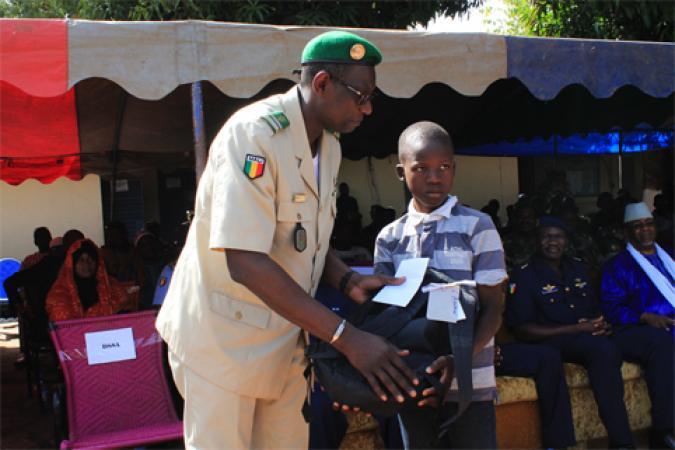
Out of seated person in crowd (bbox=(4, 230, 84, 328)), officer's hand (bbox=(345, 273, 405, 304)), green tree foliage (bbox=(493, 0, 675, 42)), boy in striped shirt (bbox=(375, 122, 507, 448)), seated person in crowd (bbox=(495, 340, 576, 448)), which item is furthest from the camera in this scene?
green tree foliage (bbox=(493, 0, 675, 42))

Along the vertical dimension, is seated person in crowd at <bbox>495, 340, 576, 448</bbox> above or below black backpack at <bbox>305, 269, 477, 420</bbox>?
below

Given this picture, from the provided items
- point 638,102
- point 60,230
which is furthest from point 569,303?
point 60,230

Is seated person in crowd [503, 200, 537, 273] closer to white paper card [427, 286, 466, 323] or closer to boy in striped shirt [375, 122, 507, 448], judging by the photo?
boy in striped shirt [375, 122, 507, 448]

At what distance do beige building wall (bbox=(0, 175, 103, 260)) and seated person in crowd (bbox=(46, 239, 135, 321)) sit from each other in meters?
6.27

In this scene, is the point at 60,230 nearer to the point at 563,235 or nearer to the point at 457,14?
the point at 457,14

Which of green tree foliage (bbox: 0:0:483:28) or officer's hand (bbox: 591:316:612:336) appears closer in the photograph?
officer's hand (bbox: 591:316:612:336)

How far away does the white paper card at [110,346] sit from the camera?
4246mm

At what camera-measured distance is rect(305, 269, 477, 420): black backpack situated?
5.88 feet

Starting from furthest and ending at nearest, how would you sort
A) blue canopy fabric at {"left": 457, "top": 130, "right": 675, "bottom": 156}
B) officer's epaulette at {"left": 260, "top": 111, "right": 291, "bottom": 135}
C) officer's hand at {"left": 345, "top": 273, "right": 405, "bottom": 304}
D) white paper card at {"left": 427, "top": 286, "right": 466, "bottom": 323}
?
blue canopy fabric at {"left": 457, "top": 130, "right": 675, "bottom": 156} < officer's hand at {"left": 345, "top": 273, "right": 405, "bottom": 304} < white paper card at {"left": 427, "top": 286, "right": 466, "bottom": 323} < officer's epaulette at {"left": 260, "top": 111, "right": 291, "bottom": 135}

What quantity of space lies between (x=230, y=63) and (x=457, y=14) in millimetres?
6833

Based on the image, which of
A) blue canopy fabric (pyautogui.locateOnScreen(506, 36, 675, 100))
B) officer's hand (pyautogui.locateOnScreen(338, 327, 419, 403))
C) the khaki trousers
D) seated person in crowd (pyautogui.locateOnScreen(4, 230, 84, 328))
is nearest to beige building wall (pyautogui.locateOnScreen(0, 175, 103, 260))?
seated person in crowd (pyautogui.locateOnScreen(4, 230, 84, 328))

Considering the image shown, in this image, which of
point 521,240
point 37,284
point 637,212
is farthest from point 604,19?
point 37,284

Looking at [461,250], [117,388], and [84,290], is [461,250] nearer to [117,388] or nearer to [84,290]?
[117,388]

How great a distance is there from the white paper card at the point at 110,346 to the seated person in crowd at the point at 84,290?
97 centimetres
